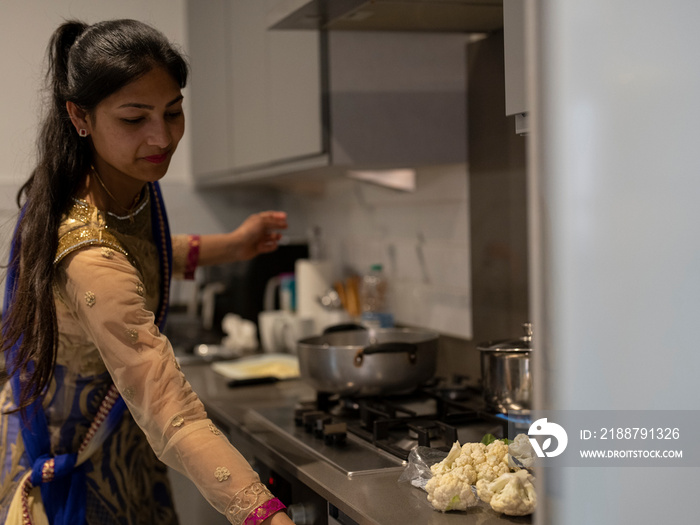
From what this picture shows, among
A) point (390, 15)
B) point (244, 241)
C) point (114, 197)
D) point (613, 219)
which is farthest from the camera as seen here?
point (244, 241)

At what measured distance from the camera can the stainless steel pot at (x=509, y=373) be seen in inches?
54.2

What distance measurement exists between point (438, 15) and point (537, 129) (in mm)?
952

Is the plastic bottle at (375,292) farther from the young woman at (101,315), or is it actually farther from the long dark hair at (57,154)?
the long dark hair at (57,154)

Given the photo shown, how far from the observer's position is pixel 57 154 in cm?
132

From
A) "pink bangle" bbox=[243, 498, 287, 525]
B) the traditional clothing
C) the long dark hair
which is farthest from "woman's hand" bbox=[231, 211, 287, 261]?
"pink bangle" bbox=[243, 498, 287, 525]

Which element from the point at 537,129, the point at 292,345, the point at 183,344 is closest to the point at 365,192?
the point at 292,345

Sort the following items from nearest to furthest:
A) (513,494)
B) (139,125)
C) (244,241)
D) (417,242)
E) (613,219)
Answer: (613,219)
(513,494)
(139,125)
(244,241)
(417,242)

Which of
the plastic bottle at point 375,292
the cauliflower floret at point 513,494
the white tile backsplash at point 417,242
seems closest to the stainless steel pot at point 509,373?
the cauliflower floret at point 513,494

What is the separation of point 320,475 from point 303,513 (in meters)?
0.14

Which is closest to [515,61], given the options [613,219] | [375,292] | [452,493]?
[613,219]

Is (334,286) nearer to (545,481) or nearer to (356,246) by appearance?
(356,246)

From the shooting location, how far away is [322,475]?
1.29 metres

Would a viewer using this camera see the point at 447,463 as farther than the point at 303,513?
No

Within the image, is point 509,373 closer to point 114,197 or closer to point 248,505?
point 248,505
